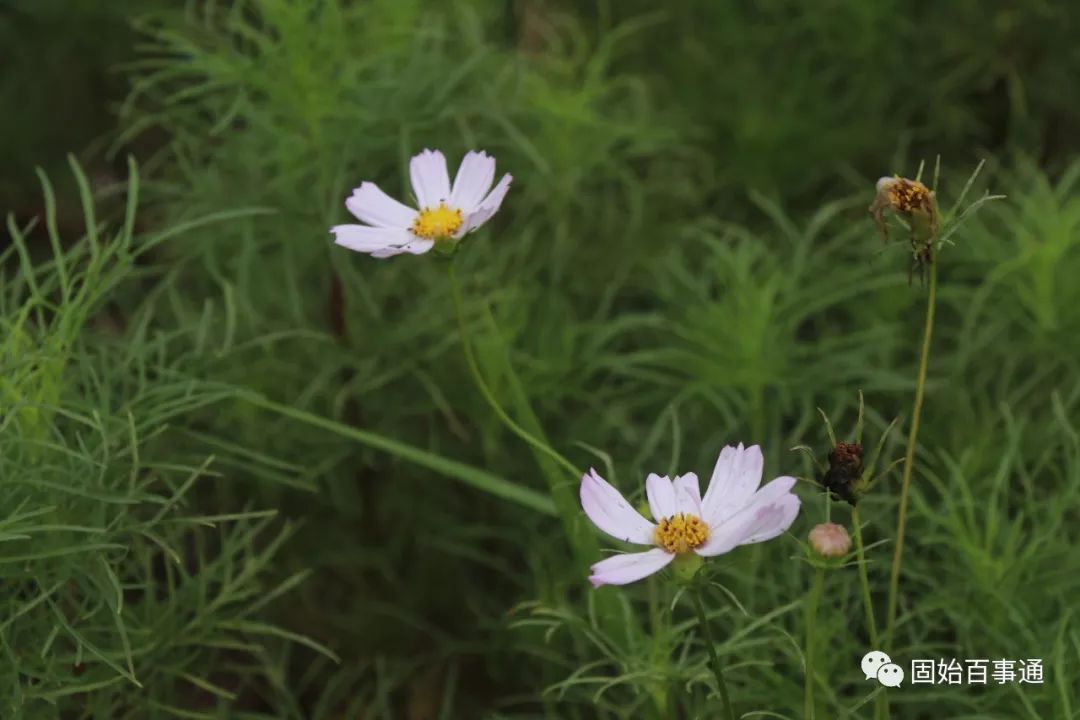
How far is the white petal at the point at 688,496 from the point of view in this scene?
0.59 metres

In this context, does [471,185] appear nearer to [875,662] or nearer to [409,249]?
[409,249]

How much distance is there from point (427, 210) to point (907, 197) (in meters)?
0.26

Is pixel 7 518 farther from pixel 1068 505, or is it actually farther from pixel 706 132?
pixel 706 132

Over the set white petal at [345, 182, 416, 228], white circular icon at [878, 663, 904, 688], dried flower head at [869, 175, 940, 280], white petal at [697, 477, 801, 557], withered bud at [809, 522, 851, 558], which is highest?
white petal at [345, 182, 416, 228]

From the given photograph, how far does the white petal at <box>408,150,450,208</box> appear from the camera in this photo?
72cm

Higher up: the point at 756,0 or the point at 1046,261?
the point at 756,0

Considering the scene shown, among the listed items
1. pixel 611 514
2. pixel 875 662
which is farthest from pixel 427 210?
pixel 875 662

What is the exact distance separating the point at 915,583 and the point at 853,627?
60 millimetres

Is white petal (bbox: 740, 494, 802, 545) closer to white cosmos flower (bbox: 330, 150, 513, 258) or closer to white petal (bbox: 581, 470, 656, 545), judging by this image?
white petal (bbox: 581, 470, 656, 545)

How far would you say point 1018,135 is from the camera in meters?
1.42

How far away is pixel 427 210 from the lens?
70 cm

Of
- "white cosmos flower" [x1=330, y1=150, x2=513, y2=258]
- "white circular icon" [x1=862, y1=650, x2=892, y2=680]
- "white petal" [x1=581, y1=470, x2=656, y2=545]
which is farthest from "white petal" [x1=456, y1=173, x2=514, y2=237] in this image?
"white circular icon" [x1=862, y1=650, x2=892, y2=680]

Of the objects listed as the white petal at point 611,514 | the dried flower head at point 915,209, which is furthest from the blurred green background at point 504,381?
the dried flower head at point 915,209

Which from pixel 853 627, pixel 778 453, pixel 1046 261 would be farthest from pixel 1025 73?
pixel 853 627
